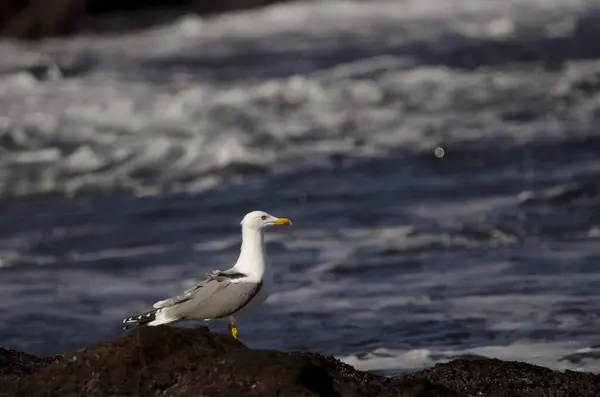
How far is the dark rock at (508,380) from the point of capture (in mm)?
6348

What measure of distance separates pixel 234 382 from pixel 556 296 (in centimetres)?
538

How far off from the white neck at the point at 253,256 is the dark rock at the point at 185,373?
5.55 feet

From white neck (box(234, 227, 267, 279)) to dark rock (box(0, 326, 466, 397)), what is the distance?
1693 mm

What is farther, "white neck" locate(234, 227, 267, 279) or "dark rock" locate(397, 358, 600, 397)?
"white neck" locate(234, 227, 267, 279)

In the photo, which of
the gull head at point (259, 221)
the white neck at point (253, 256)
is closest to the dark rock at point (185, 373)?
the white neck at point (253, 256)

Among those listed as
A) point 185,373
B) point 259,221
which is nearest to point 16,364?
point 185,373

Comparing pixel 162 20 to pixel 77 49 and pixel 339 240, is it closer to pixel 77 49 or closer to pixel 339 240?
pixel 77 49

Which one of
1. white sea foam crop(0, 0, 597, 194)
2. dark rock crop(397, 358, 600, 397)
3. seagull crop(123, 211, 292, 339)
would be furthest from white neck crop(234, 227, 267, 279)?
white sea foam crop(0, 0, 597, 194)

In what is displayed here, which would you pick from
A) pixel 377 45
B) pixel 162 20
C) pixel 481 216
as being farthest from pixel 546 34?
pixel 481 216

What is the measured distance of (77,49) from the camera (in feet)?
95.9

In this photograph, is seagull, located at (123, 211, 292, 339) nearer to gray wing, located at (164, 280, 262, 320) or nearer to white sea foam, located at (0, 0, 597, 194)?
gray wing, located at (164, 280, 262, 320)

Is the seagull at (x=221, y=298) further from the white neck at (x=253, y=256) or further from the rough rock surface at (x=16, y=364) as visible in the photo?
the rough rock surface at (x=16, y=364)

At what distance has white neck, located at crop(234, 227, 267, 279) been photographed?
7.21 m

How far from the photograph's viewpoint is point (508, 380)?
21.2 feet
